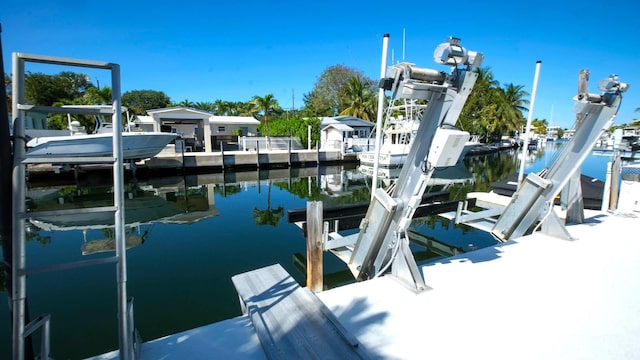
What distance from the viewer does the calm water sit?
13.5 feet

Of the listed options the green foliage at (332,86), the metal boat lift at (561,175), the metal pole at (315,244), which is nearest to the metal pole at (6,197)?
the metal pole at (315,244)

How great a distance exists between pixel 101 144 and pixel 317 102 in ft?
124

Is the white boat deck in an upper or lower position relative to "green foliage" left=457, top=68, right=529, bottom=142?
lower

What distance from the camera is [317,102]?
48.4 m

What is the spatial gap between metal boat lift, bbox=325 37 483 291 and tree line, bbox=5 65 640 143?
2423 centimetres

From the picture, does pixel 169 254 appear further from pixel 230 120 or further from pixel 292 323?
pixel 230 120

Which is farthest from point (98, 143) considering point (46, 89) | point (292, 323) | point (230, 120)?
point (46, 89)

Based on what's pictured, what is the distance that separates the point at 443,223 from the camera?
8.06 m

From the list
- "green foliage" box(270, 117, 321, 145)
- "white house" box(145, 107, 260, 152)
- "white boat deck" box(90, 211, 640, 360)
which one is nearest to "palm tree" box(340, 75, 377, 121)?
"green foliage" box(270, 117, 321, 145)

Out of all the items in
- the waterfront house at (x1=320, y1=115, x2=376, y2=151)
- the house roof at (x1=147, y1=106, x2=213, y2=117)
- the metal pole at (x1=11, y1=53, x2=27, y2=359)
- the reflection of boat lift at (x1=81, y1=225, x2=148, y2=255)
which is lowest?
the reflection of boat lift at (x1=81, y1=225, x2=148, y2=255)

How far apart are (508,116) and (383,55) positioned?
45515mm

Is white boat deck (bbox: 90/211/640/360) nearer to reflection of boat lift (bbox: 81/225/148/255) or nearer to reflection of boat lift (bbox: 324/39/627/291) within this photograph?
reflection of boat lift (bbox: 324/39/627/291)

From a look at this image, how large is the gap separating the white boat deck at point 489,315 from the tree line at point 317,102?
24070mm

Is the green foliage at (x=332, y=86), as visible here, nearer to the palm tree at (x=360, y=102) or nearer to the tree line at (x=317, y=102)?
the tree line at (x=317, y=102)
